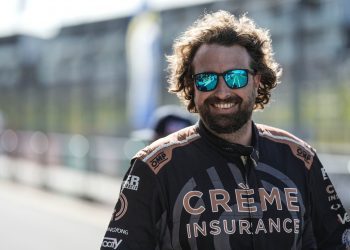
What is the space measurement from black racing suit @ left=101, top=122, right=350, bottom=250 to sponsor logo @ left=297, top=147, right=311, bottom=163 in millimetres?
22

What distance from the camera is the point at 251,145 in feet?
7.47

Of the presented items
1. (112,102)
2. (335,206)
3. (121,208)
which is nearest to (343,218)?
(335,206)

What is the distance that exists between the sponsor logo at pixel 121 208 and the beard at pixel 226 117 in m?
0.40

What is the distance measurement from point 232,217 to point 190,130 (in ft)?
1.26

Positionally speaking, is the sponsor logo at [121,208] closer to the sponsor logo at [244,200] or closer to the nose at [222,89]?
the sponsor logo at [244,200]

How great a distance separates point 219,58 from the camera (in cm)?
222

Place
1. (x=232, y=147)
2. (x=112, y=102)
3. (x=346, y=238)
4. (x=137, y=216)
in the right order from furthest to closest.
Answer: (x=112, y=102) → (x=346, y=238) → (x=232, y=147) → (x=137, y=216)

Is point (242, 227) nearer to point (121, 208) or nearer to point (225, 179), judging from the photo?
point (225, 179)

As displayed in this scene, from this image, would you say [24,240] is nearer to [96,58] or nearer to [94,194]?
[94,194]

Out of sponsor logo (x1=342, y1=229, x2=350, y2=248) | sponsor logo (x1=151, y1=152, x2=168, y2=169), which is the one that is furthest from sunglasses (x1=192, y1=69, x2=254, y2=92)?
sponsor logo (x1=342, y1=229, x2=350, y2=248)

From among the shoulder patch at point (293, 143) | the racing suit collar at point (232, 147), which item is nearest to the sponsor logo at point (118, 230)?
the racing suit collar at point (232, 147)

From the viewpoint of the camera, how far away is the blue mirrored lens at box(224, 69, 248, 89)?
2.21m

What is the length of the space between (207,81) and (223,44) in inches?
5.6

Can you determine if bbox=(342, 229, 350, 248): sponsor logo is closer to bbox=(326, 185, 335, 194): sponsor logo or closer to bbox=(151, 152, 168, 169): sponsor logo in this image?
bbox=(326, 185, 335, 194): sponsor logo
